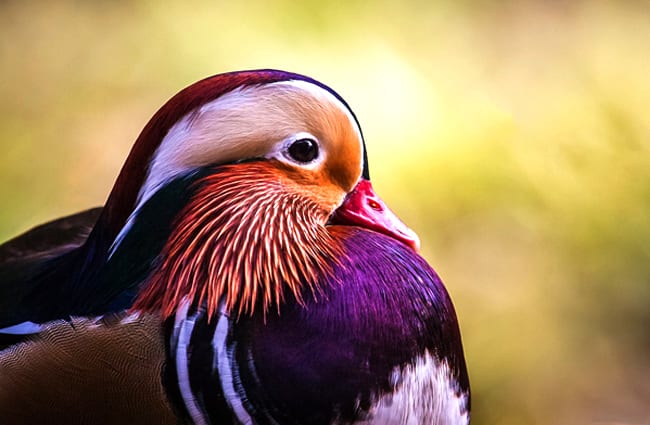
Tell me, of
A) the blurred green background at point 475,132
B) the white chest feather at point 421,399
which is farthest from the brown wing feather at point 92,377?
the blurred green background at point 475,132

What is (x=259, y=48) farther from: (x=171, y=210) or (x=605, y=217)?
(x=171, y=210)

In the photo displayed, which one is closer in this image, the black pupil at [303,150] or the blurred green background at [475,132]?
the black pupil at [303,150]

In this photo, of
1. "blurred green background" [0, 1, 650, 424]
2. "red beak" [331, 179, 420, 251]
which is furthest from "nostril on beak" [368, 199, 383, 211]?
"blurred green background" [0, 1, 650, 424]

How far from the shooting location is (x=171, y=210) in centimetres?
76

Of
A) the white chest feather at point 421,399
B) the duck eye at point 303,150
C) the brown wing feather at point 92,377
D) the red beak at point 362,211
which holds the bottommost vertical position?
the brown wing feather at point 92,377

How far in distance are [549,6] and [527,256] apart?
0.69 metres

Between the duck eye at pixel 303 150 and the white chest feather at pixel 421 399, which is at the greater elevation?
the duck eye at pixel 303 150

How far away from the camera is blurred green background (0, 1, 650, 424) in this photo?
1.60 metres

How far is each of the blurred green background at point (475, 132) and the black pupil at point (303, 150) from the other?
847mm

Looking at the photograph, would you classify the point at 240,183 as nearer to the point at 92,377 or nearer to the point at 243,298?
the point at 243,298

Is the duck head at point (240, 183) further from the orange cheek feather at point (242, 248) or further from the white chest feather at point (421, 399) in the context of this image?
the white chest feather at point (421, 399)

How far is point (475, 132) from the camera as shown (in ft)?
5.98

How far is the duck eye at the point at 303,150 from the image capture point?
2.52ft

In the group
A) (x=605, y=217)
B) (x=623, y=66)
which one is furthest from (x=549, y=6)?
(x=605, y=217)
